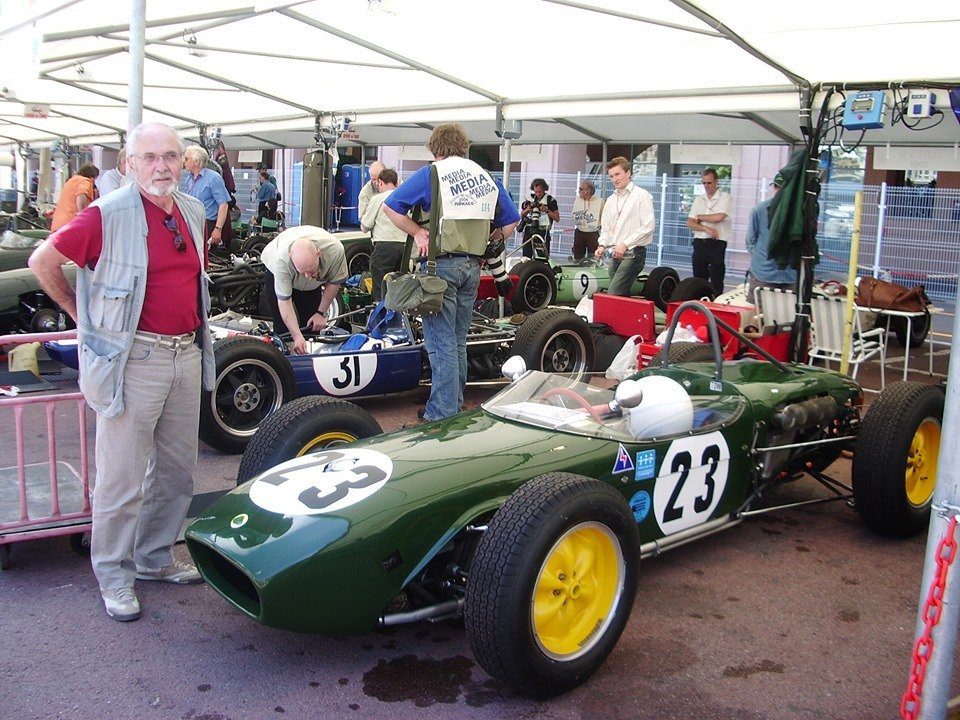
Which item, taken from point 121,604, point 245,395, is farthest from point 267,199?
point 121,604

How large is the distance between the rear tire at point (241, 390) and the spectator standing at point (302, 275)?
378 mm

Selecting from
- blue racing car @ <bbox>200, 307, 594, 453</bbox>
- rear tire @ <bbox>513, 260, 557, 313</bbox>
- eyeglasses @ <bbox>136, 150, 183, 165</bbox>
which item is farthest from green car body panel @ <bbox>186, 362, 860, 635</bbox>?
rear tire @ <bbox>513, 260, 557, 313</bbox>

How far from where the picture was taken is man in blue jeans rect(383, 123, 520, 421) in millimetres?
5363

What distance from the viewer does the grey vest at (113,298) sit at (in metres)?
3.21

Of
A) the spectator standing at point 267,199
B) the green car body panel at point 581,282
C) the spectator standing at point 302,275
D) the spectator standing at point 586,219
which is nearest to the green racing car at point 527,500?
the spectator standing at point 302,275

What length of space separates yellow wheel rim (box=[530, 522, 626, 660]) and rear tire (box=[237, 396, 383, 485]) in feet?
4.20

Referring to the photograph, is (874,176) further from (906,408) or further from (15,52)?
(15,52)

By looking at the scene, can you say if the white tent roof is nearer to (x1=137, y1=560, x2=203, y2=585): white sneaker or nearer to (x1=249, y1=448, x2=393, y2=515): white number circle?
(x1=137, y1=560, x2=203, y2=585): white sneaker

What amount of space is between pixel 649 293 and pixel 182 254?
23.2 feet

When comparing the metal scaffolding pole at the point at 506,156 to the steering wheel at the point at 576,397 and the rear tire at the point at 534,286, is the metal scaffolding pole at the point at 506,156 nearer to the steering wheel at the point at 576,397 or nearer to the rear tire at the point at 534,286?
the rear tire at the point at 534,286

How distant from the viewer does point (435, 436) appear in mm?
3543

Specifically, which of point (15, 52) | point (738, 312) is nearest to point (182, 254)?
point (15, 52)

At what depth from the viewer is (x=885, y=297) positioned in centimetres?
806

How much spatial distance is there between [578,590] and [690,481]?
93 cm
